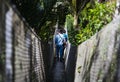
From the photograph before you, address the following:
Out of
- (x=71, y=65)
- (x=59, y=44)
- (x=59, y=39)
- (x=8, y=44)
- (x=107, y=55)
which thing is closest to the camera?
(x=8, y=44)

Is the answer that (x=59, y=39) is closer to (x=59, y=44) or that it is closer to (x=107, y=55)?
(x=59, y=44)

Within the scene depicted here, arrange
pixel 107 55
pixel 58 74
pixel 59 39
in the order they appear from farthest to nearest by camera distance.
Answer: pixel 59 39, pixel 58 74, pixel 107 55

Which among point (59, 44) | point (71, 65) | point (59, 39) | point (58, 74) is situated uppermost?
point (59, 39)

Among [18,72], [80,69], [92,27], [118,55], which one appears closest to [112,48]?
[118,55]

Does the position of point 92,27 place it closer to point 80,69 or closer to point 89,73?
point 80,69

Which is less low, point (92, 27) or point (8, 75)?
point (92, 27)

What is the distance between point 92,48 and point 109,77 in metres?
2.72

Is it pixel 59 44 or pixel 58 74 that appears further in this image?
pixel 59 44

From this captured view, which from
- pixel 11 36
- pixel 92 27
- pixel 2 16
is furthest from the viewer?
pixel 92 27

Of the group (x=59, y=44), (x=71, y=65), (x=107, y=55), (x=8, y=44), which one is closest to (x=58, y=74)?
(x=71, y=65)

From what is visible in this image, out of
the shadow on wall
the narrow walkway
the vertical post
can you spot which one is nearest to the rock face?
the vertical post

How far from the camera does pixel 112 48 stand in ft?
23.0

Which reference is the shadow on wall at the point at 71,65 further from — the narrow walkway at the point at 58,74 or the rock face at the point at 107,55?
the rock face at the point at 107,55

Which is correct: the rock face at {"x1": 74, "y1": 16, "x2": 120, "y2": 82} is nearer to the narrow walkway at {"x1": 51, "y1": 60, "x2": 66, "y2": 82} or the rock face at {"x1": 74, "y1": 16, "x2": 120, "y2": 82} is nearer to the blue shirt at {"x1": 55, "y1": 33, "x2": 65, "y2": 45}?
the narrow walkway at {"x1": 51, "y1": 60, "x2": 66, "y2": 82}
